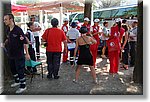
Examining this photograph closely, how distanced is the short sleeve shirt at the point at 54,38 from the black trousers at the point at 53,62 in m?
0.08

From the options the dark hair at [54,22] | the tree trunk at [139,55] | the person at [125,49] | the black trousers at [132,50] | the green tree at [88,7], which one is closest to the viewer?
the tree trunk at [139,55]

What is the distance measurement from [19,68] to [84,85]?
3.52ft

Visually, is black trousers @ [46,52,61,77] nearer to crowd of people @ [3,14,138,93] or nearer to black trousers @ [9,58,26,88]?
crowd of people @ [3,14,138,93]

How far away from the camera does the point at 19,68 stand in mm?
3648

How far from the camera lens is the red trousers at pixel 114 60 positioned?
15.2ft

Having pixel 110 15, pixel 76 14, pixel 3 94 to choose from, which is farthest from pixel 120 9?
pixel 3 94

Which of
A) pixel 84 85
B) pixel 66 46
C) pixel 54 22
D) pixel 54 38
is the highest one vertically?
pixel 54 22

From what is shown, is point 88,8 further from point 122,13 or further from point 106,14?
point 106,14

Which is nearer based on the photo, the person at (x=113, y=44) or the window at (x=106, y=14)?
the person at (x=113, y=44)

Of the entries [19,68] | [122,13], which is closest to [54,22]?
[19,68]

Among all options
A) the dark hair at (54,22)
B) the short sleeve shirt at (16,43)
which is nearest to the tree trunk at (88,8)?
the dark hair at (54,22)

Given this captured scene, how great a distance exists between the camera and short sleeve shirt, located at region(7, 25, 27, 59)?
3471 mm

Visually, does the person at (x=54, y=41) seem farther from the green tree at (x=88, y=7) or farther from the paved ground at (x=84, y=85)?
the green tree at (x=88, y=7)

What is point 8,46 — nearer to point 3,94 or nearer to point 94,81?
point 3,94
